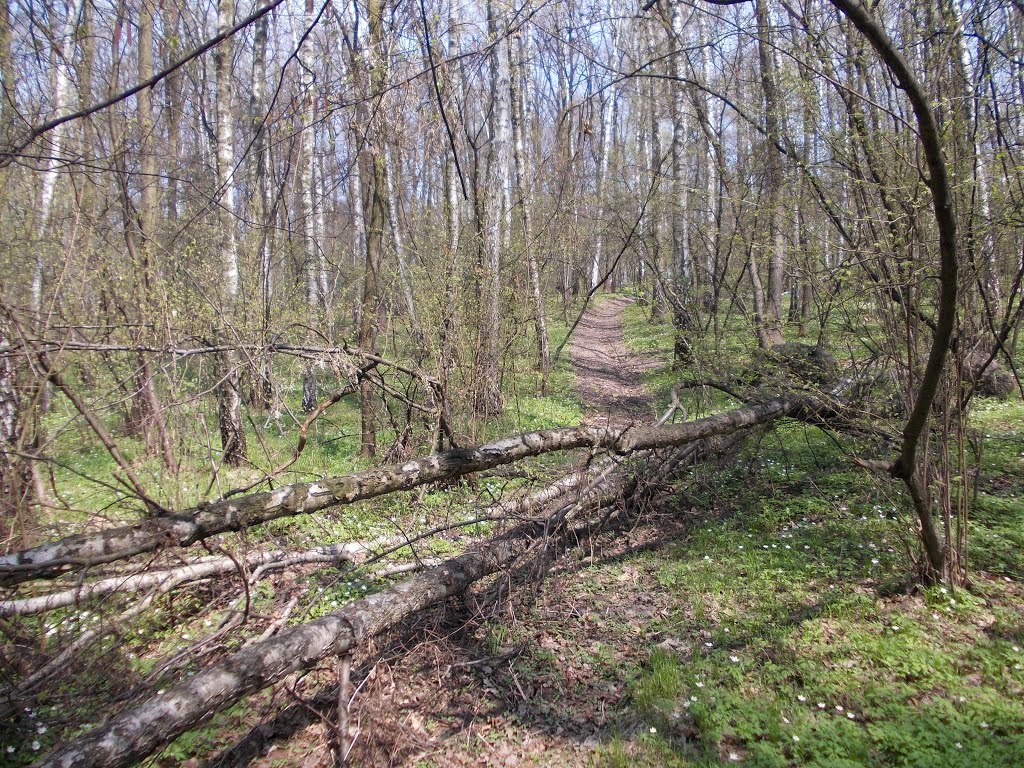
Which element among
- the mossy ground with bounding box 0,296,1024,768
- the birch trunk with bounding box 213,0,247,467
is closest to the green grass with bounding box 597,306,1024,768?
the mossy ground with bounding box 0,296,1024,768

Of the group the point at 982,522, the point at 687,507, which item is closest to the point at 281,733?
the point at 687,507

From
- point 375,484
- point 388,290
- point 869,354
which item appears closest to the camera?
point 375,484

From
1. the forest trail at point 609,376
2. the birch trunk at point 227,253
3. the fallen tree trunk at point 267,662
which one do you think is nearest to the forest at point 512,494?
the fallen tree trunk at point 267,662

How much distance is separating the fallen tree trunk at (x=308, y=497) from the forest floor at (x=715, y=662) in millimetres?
887

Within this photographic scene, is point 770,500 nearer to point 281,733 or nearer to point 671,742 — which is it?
point 671,742

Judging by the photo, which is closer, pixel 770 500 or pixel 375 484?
pixel 375 484

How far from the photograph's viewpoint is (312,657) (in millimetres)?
2969

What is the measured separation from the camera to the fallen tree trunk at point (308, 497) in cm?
268

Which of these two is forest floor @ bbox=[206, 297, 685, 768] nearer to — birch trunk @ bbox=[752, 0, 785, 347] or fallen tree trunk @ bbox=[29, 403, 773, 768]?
fallen tree trunk @ bbox=[29, 403, 773, 768]

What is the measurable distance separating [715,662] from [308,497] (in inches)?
99.1

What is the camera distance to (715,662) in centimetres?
343

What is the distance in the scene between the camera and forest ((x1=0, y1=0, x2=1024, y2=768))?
294 cm

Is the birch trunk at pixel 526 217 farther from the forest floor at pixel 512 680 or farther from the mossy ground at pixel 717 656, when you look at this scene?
the forest floor at pixel 512 680

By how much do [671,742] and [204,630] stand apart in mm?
3092
